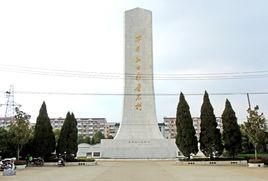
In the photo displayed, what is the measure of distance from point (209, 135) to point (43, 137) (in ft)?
43.8

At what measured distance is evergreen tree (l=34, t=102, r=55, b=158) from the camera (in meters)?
28.6

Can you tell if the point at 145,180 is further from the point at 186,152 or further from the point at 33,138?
the point at 33,138

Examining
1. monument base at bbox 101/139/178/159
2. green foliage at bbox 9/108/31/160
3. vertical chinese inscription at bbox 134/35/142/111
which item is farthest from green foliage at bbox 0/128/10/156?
vertical chinese inscription at bbox 134/35/142/111

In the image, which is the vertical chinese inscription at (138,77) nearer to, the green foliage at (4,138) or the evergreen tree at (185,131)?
the evergreen tree at (185,131)

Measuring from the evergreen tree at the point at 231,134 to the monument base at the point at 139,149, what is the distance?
1129 centimetres

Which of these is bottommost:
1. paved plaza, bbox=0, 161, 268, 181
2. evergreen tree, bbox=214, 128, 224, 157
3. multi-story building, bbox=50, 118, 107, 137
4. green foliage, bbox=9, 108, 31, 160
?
paved plaza, bbox=0, 161, 268, 181

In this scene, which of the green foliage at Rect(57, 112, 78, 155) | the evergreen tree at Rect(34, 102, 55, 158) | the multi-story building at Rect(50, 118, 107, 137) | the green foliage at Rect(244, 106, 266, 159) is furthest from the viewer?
the multi-story building at Rect(50, 118, 107, 137)

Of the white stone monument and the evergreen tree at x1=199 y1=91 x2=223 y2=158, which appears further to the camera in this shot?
the white stone monument

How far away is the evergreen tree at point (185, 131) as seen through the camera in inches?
1108

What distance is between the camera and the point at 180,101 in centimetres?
2962

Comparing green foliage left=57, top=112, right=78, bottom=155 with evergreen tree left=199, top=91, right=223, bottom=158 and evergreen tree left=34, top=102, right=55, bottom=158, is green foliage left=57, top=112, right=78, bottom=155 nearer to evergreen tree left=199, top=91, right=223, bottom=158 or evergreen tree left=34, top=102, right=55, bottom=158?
evergreen tree left=34, top=102, right=55, bottom=158

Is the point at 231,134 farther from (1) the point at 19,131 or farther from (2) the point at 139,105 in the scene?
(1) the point at 19,131

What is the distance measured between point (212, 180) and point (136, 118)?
27.5 meters

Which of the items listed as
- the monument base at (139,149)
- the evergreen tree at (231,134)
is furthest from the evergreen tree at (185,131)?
the monument base at (139,149)
